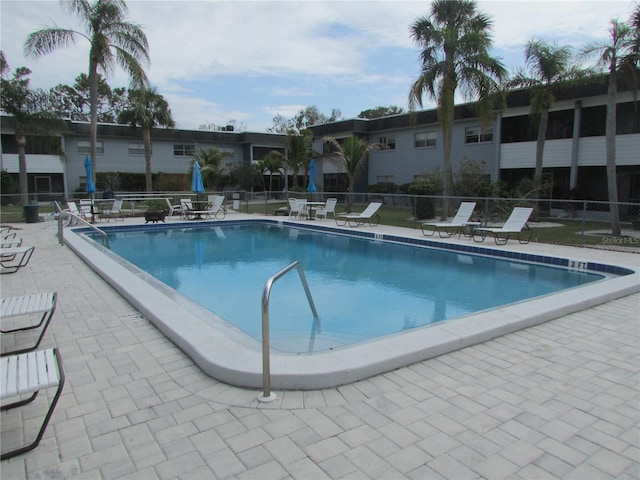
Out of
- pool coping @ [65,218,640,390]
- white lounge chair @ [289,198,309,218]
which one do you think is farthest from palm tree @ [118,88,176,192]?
pool coping @ [65,218,640,390]

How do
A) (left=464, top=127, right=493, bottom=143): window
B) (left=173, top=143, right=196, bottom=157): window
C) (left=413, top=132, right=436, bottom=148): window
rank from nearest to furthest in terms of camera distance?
1. (left=464, top=127, right=493, bottom=143): window
2. (left=413, top=132, right=436, bottom=148): window
3. (left=173, top=143, right=196, bottom=157): window

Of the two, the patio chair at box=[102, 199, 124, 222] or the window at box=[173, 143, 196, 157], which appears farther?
the window at box=[173, 143, 196, 157]

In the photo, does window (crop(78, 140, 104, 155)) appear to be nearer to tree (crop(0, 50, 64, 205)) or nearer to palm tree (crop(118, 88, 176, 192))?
palm tree (crop(118, 88, 176, 192))

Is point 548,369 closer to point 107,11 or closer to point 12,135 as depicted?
point 107,11

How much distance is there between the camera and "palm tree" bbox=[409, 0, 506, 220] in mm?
14797

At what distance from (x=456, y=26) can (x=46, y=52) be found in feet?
57.0

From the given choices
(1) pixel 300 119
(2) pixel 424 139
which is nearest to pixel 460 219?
(2) pixel 424 139

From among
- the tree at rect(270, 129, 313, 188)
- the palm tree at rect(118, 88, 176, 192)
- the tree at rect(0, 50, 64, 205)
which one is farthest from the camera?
the tree at rect(270, 129, 313, 188)

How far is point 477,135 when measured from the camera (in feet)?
74.0

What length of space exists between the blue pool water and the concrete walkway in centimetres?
179

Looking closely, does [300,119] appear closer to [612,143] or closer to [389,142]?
[389,142]

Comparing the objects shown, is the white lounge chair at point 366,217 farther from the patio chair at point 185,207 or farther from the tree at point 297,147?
the tree at point 297,147

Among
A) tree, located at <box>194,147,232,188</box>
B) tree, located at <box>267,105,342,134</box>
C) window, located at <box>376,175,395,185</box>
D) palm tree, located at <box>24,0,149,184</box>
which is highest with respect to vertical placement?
tree, located at <box>267,105,342,134</box>

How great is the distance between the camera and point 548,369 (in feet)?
11.9
